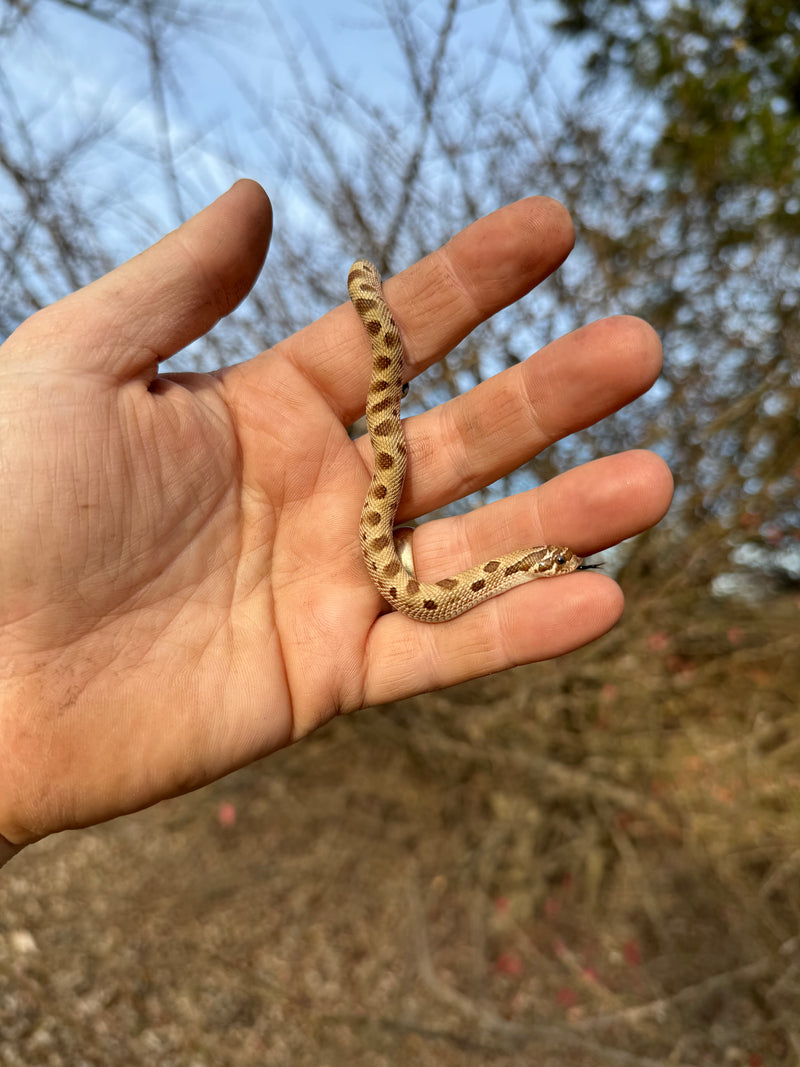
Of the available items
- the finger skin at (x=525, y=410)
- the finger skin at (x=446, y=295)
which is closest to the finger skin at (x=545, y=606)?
the finger skin at (x=525, y=410)

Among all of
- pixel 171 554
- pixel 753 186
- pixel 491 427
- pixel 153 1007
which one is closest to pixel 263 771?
pixel 153 1007

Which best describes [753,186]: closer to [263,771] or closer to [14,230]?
[14,230]

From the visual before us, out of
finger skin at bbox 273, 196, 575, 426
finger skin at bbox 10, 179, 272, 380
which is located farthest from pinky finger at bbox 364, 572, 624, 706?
finger skin at bbox 10, 179, 272, 380

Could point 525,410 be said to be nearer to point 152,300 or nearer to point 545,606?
point 545,606

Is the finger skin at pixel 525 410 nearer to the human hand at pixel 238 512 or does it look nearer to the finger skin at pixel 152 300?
the human hand at pixel 238 512

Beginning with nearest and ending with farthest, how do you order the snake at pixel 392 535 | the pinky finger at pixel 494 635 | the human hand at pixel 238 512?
1. the human hand at pixel 238 512
2. the pinky finger at pixel 494 635
3. the snake at pixel 392 535

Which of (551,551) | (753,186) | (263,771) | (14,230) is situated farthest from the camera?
(263,771)

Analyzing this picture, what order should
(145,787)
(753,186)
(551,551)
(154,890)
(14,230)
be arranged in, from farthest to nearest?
(154,890) < (753,186) < (14,230) < (551,551) < (145,787)
